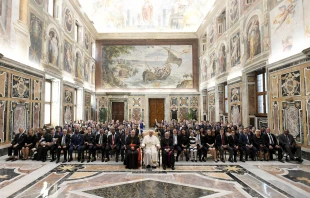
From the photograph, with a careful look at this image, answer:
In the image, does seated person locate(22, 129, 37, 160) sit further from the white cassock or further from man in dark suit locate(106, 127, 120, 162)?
the white cassock

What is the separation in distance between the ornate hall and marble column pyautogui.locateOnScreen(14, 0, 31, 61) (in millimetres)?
46

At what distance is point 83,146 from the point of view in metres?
8.13

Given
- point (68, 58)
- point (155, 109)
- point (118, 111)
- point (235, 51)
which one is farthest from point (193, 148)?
point (118, 111)

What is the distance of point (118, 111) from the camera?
21969mm

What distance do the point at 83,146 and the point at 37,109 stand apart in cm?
420

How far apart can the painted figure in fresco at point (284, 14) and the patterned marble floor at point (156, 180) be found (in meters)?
5.67

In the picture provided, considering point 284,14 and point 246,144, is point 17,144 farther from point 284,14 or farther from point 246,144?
point 284,14

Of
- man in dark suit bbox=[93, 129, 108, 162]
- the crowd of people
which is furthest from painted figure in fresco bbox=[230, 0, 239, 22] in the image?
man in dark suit bbox=[93, 129, 108, 162]

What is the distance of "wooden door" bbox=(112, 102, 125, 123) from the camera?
21.9 m

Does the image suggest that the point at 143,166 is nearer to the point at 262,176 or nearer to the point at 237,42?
the point at 262,176

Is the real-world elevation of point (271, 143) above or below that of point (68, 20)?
below

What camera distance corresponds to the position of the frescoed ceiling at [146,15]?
1944 cm

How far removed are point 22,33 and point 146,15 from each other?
13829 mm

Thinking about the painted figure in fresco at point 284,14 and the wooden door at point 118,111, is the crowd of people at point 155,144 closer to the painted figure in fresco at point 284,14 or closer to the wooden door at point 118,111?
the painted figure in fresco at point 284,14
